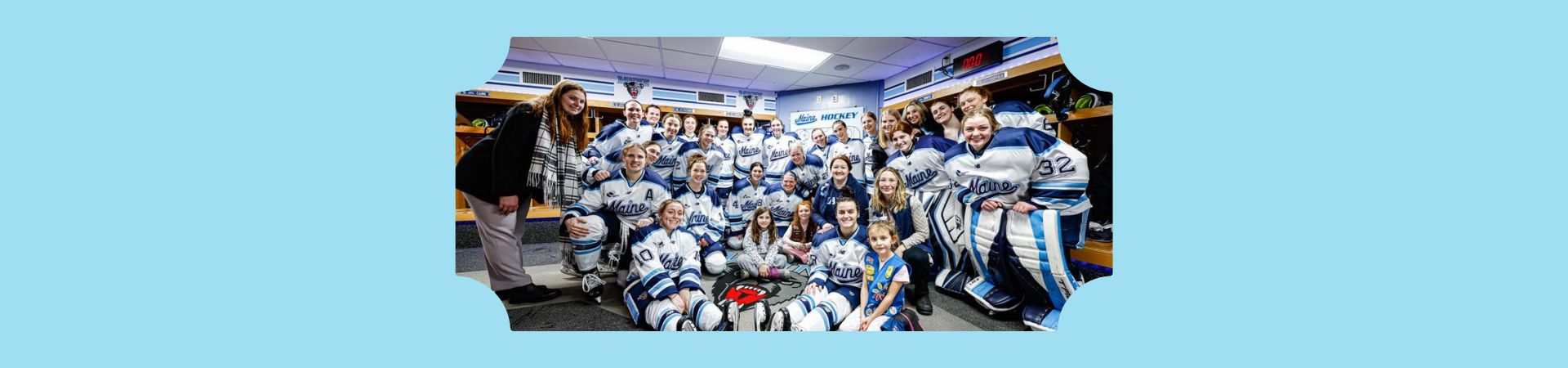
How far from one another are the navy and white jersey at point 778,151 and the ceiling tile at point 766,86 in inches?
7.8

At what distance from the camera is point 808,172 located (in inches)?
90.0

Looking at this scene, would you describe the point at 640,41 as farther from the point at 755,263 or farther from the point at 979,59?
the point at 979,59

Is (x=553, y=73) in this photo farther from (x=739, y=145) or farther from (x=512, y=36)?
Answer: (x=739, y=145)

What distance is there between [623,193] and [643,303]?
462 mm

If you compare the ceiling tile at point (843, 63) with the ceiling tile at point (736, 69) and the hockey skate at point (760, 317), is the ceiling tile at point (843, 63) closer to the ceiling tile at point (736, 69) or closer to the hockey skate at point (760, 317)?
the ceiling tile at point (736, 69)

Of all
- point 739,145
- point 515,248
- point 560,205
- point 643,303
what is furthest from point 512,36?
point 643,303

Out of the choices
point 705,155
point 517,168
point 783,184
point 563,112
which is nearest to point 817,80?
point 783,184

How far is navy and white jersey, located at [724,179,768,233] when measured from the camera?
234 cm

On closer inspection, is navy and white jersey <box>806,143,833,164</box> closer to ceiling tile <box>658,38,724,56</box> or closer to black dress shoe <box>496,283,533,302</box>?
ceiling tile <box>658,38,724,56</box>

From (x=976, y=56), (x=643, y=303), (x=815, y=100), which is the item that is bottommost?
(x=643, y=303)

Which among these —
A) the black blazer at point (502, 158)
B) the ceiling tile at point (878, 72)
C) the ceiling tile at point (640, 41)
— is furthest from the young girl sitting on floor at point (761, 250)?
the black blazer at point (502, 158)

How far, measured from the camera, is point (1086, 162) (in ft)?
6.55

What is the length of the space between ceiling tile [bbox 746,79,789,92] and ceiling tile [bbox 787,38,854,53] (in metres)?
0.22

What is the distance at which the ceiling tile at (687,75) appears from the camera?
6.98ft
